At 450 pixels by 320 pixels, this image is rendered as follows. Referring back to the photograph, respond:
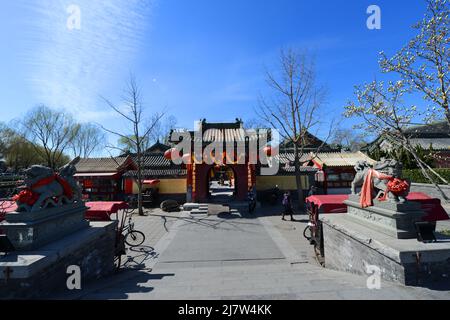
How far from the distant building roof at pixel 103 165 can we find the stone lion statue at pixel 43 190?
16474mm

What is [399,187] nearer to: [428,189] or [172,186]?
[428,189]

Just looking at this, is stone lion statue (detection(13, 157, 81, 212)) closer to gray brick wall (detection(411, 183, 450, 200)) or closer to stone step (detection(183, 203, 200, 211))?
stone step (detection(183, 203, 200, 211))

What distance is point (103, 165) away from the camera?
74.4 feet

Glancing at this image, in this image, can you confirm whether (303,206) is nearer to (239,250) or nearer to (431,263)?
(239,250)

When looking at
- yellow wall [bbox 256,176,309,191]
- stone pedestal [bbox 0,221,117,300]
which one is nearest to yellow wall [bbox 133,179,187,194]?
yellow wall [bbox 256,176,309,191]

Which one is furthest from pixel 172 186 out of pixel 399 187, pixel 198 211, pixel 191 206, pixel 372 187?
pixel 399 187

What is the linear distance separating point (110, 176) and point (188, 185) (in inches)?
305

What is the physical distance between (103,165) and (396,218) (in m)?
22.9

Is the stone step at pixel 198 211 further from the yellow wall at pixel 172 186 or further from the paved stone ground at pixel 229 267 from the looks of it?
the yellow wall at pixel 172 186

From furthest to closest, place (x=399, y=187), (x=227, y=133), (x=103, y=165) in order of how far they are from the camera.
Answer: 1. (x=103, y=165)
2. (x=227, y=133)
3. (x=399, y=187)

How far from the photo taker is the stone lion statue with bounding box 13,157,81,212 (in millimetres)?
4861

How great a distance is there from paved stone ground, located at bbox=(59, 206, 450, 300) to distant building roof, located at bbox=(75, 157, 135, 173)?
865 centimetres

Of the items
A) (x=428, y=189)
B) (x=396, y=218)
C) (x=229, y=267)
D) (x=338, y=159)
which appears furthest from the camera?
(x=338, y=159)

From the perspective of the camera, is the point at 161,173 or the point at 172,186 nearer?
the point at 172,186
